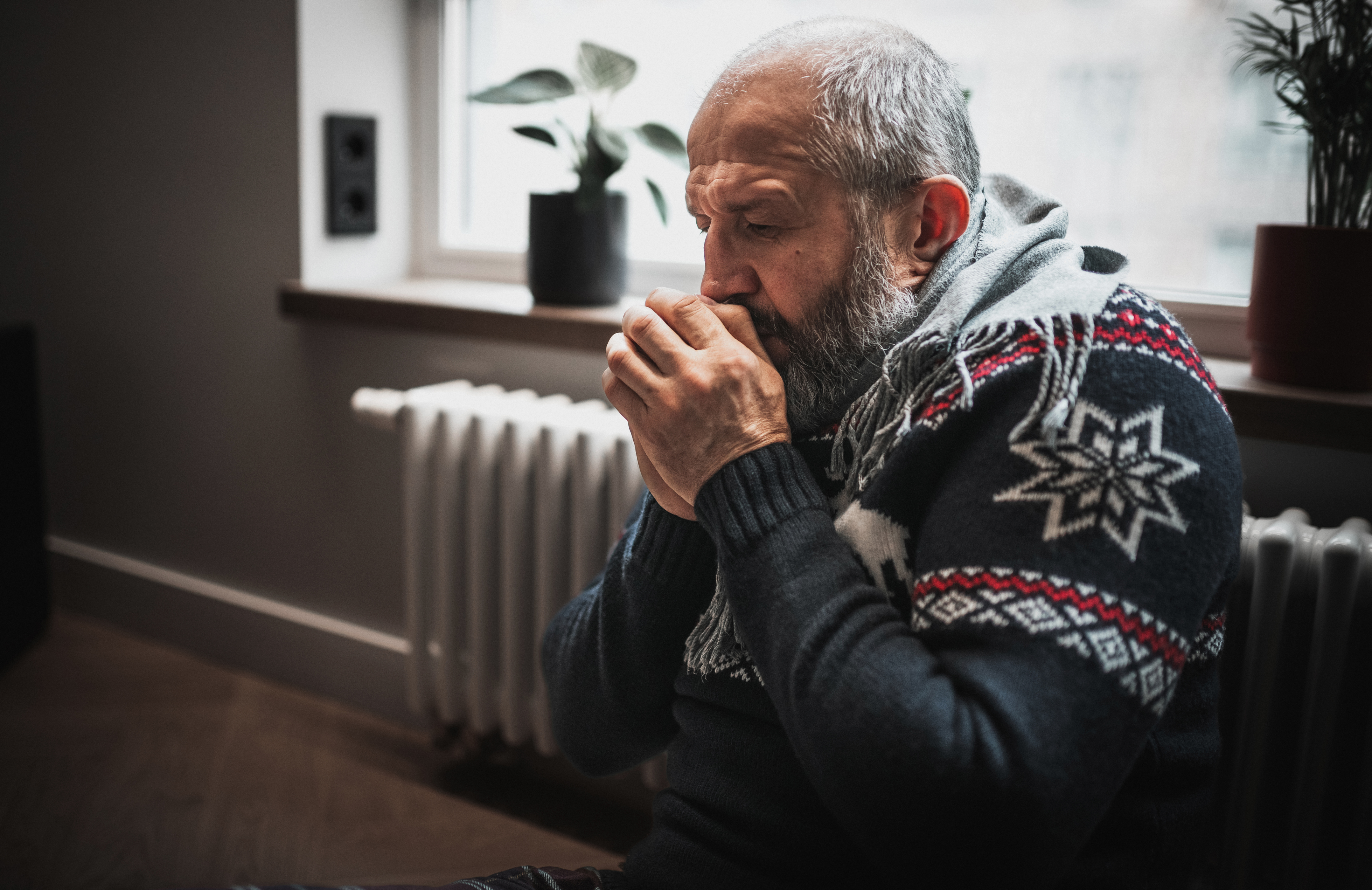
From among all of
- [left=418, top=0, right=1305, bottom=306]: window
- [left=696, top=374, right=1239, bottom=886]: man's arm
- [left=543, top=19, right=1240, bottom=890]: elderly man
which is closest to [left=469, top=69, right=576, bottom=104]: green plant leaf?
[left=418, top=0, right=1305, bottom=306]: window

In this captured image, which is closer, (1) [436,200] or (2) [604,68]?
(2) [604,68]

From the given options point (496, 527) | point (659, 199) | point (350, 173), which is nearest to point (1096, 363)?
point (659, 199)

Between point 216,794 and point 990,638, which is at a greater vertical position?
point 990,638

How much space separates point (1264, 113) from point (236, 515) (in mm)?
2096

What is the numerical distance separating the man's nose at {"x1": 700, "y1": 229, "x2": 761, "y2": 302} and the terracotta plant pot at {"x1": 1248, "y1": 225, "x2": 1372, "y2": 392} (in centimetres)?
70

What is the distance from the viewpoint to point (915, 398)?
0.80 metres

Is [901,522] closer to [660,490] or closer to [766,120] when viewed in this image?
[660,490]

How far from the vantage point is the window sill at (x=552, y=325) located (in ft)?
3.87

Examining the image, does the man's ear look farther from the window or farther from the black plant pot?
the black plant pot

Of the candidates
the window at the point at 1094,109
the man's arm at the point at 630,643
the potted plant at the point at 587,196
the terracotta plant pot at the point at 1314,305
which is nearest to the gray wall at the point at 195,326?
the potted plant at the point at 587,196

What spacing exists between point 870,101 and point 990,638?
0.45 metres

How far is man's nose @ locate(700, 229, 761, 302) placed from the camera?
914mm

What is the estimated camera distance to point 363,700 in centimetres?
217

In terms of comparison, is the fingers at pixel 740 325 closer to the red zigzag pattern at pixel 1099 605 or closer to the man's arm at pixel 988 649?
the man's arm at pixel 988 649
